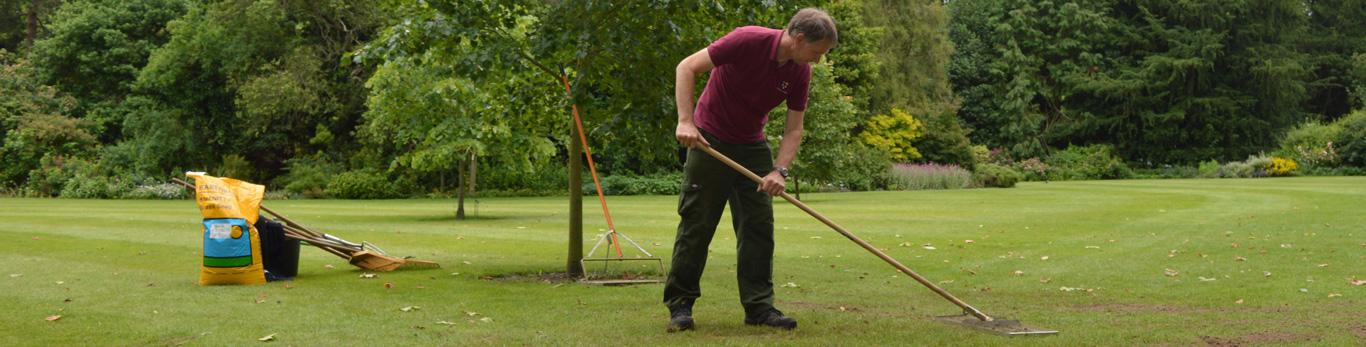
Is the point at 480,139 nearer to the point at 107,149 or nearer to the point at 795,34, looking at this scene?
the point at 795,34

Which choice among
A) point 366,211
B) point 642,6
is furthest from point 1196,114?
point 642,6

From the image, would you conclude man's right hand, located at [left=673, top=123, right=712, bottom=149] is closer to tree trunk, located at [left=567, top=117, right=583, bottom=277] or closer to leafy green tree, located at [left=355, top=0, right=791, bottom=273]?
leafy green tree, located at [left=355, top=0, right=791, bottom=273]

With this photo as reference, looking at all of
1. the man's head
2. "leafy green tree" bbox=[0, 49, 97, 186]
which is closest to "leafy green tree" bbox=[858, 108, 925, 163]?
"leafy green tree" bbox=[0, 49, 97, 186]

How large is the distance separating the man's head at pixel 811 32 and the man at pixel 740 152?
0.27 ft

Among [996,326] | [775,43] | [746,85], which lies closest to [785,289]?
[996,326]

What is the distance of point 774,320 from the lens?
5.50m

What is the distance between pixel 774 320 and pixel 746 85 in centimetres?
135

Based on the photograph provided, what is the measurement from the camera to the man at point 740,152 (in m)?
5.12

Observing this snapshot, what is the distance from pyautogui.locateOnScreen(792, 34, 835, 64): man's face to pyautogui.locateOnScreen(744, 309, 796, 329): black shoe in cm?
148

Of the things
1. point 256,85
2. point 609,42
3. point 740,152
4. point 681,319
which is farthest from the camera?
point 256,85

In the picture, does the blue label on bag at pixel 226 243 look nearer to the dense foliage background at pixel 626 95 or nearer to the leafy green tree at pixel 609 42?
the leafy green tree at pixel 609 42

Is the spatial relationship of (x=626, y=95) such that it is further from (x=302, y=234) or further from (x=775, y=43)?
(x=302, y=234)

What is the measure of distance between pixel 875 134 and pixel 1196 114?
51.7 feet

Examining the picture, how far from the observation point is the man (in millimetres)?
5121
